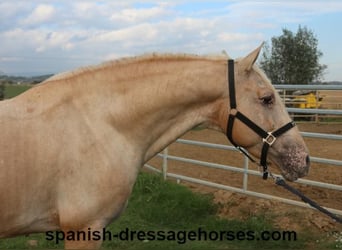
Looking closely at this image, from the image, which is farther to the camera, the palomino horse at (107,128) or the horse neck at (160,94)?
the horse neck at (160,94)

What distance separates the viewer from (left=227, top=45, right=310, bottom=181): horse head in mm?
2738

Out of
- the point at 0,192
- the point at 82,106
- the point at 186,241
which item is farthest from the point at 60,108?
the point at 186,241

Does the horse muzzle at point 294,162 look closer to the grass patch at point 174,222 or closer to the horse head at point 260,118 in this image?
the horse head at point 260,118

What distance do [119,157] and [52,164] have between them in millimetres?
399

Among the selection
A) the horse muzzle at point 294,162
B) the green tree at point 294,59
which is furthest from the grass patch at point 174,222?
the green tree at point 294,59

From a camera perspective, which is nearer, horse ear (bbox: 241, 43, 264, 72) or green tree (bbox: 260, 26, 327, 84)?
horse ear (bbox: 241, 43, 264, 72)

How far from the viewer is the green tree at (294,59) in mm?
30062

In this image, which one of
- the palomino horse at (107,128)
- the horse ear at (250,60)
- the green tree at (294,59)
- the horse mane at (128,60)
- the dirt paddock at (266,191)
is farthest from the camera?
the green tree at (294,59)

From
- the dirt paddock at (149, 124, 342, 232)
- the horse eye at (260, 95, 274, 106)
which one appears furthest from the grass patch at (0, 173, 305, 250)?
the horse eye at (260, 95, 274, 106)

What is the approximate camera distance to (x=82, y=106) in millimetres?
2670

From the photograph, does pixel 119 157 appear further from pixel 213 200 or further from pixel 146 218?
pixel 213 200

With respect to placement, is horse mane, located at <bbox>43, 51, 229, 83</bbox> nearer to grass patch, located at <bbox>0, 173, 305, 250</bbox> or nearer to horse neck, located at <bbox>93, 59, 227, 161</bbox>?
horse neck, located at <bbox>93, 59, 227, 161</bbox>

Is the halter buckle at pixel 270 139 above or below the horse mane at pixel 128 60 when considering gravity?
below

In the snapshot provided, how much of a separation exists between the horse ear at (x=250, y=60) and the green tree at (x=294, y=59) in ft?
91.7
